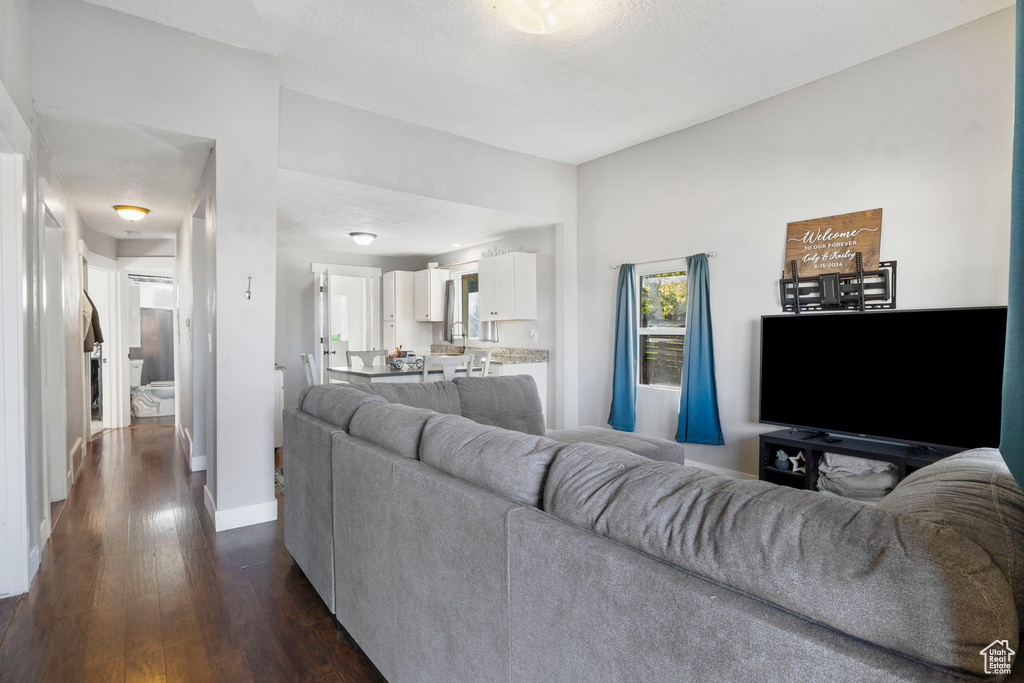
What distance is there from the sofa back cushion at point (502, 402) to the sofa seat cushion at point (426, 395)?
0.08 metres

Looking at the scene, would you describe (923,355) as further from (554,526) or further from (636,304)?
(554,526)

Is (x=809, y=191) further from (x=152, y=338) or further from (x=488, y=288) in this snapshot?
(x=152, y=338)

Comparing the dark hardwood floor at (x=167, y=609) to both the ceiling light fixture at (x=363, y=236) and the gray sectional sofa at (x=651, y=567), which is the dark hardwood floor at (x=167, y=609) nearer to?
the gray sectional sofa at (x=651, y=567)

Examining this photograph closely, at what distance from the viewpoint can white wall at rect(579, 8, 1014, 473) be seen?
314 centimetres

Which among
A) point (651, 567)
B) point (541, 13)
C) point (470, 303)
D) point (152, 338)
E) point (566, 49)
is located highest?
point (566, 49)

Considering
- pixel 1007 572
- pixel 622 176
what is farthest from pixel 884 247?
pixel 1007 572

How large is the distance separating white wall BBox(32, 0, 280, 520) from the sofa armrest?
2.64 feet

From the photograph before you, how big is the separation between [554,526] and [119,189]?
4.93m

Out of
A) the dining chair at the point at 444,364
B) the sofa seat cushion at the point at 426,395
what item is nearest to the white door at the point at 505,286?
the dining chair at the point at 444,364

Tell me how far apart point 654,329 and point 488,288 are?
89.7 inches

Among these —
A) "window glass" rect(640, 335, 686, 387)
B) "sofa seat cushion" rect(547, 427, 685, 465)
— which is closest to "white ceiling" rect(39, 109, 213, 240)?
"sofa seat cushion" rect(547, 427, 685, 465)

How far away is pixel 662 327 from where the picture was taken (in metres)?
5.07

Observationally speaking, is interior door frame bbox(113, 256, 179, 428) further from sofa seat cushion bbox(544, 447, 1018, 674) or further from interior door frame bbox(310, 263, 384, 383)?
sofa seat cushion bbox(544, 447, 1018, 674)

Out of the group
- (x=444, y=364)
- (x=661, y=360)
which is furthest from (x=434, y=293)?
(x=661, y=360)
